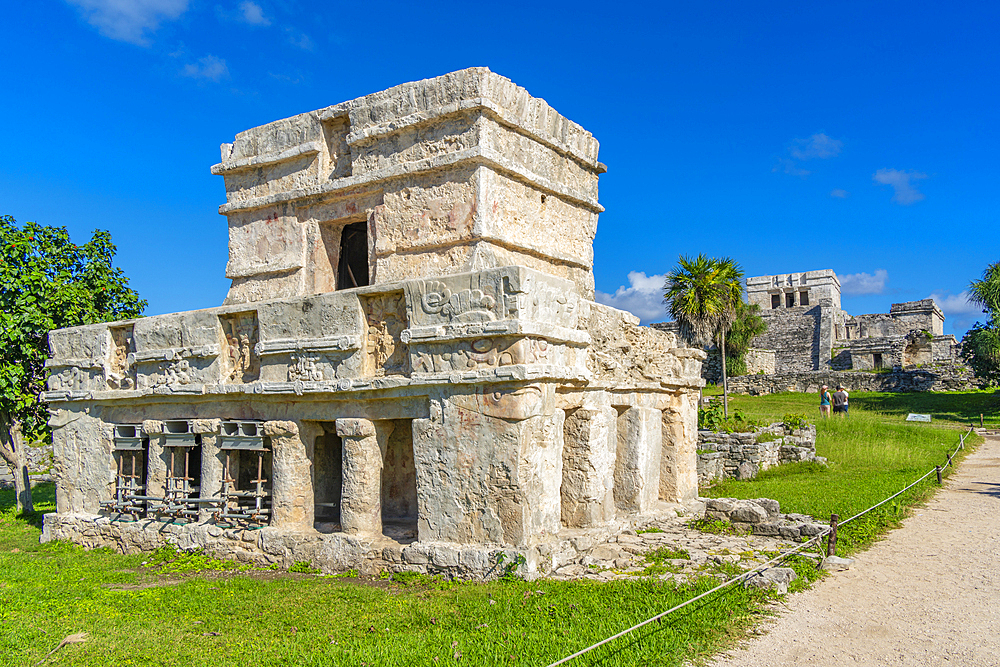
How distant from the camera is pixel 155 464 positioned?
7676 mm

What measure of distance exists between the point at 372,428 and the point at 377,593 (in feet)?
4.88

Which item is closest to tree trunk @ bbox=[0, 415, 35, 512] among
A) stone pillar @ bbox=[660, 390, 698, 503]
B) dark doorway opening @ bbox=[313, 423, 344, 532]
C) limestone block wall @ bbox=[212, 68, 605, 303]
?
limestone block wall @ bbox=[212, 68, 605, 303]

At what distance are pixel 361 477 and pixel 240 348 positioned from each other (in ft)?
6.98

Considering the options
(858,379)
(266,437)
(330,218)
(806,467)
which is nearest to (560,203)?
(330,218)

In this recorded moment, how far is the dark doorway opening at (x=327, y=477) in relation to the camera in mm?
7275

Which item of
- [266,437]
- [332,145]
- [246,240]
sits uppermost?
[332,145]

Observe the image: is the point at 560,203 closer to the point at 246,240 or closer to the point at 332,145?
the point at 332,145

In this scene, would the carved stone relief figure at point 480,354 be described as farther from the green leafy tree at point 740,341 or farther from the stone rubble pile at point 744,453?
the green leafy tree at point 740,341

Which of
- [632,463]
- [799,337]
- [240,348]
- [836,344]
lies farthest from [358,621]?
[799,337]

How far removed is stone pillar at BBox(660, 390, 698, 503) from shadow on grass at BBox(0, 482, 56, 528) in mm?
8247

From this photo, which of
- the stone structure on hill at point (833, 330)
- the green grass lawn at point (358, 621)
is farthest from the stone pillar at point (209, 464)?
the stone structure on hill at point (833, 330)

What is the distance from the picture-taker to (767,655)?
165 inches

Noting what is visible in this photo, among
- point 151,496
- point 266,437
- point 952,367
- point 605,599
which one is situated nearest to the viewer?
point 605,599

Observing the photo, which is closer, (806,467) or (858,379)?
(806,467)
